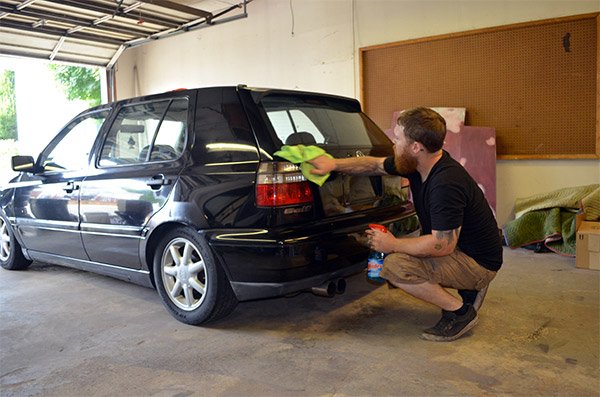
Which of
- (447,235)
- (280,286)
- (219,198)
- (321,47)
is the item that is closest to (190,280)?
(219,198)

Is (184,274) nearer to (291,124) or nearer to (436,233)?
(291,124)

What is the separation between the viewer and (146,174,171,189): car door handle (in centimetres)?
332

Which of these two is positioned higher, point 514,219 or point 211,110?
point 211,110

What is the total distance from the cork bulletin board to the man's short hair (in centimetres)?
352

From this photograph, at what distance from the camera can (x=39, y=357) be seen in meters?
2.98

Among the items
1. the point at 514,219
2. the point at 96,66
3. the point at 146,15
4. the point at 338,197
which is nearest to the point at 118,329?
the point at 338,197

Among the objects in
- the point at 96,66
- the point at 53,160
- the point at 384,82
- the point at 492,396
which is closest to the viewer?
the point at 492,396

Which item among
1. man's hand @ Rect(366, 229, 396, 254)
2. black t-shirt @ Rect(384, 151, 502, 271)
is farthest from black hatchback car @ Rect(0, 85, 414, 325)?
black t-shirt @ Rect(384, 151, 502, 271)

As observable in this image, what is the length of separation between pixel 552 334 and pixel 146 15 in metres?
6.63

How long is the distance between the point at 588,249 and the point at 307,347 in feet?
10.3

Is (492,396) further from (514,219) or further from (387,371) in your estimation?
(514,219)

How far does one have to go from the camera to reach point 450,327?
3.04m

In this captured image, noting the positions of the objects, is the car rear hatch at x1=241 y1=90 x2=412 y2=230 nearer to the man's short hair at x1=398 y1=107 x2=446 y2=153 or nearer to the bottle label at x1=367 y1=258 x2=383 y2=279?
the bottle label at x1=367 y1=258 x2=383 y2=279

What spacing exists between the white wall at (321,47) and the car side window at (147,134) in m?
3.99
